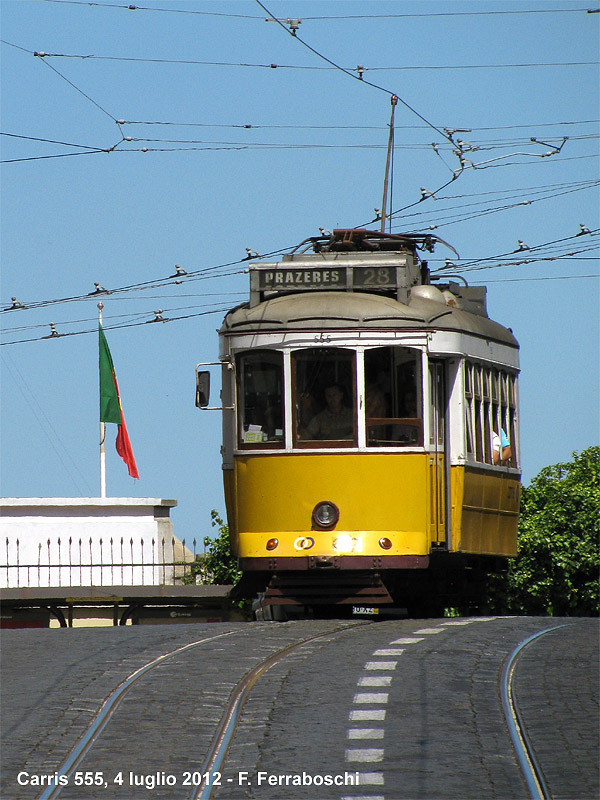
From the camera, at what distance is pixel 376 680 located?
11789 millimetres

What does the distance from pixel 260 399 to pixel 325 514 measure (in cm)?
148

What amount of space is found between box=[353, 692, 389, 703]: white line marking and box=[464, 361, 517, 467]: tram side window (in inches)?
270

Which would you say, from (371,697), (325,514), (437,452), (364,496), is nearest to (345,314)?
(437,452)

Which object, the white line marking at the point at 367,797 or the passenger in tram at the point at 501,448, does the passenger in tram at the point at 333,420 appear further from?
the white line marking at the point at 367,797

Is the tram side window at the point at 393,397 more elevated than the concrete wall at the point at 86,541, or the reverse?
the tram side window at the point at 393,397

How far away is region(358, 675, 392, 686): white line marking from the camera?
11625mm

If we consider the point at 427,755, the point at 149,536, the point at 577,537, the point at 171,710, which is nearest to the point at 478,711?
the point at 427,755

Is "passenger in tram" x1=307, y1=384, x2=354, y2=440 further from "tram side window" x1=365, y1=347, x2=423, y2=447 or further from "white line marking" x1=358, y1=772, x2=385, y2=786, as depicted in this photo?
"white line marking" x1=358, y1=772, x2=385, y2=786

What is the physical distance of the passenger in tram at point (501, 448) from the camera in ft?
62.1

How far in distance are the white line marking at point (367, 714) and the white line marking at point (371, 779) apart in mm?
1414

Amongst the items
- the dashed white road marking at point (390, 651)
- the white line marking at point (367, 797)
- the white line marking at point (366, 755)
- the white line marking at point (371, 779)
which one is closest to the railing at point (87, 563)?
the dashed white road marking at point (390, 651)

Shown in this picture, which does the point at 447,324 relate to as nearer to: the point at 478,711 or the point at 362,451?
the point at 362,451

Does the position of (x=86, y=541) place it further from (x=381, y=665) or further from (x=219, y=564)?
(x=381, y=665)

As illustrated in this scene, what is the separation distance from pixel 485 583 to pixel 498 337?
11.1ft
